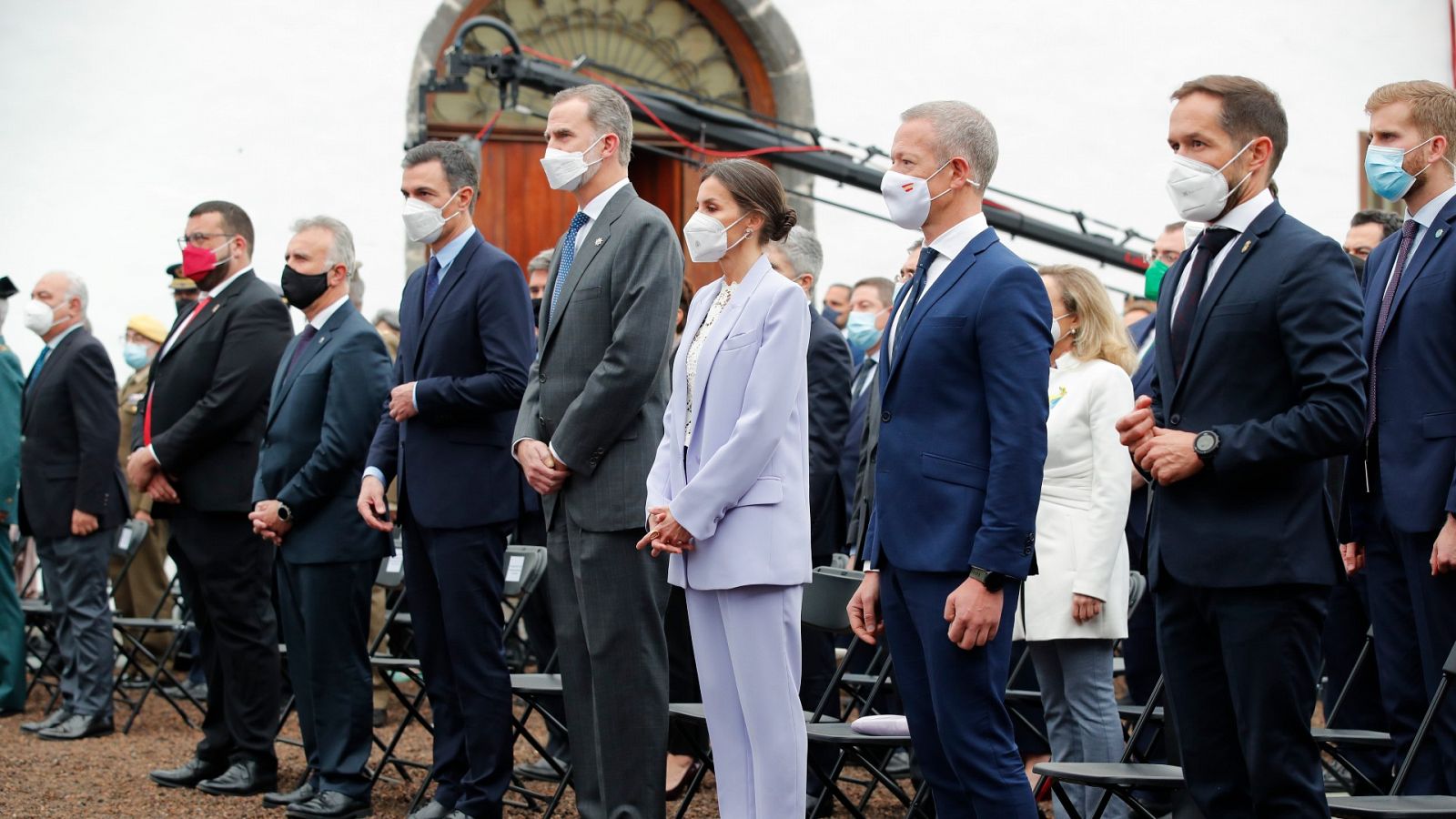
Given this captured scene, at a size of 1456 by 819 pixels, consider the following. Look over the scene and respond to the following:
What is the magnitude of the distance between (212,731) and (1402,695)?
4.30 m

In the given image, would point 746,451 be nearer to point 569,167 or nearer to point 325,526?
point 569,167

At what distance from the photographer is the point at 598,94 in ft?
15.7

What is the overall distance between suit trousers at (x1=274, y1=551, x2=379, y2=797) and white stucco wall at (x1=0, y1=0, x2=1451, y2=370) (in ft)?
19.7

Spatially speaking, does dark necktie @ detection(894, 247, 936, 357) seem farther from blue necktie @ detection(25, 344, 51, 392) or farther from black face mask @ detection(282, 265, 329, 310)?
blue necktie @ detection(25, 344, 51, 392)

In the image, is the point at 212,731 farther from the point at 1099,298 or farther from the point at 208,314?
the point at 1099,298

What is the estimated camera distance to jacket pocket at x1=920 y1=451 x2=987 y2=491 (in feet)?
11.5

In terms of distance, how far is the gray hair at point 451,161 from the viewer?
214 inches

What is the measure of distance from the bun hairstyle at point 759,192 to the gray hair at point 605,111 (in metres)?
0.57

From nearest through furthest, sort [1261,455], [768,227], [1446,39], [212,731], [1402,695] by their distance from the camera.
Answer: [1261,455], [768,227], [1402,695], [212,731], [1446,39]

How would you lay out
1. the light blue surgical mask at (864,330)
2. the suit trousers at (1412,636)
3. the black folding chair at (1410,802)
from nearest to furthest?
the black folding chair at (1410,802) < the suit trousers at (1412,636) < the light blue surgical mask at (864,330)

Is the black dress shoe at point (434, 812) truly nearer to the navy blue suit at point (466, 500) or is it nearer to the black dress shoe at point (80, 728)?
the navy blue suit at point (466, 500)

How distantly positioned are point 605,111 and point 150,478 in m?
2.67

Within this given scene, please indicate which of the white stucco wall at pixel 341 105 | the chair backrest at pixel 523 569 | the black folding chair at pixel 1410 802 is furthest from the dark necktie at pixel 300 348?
the white stucco wall at pixel 341 105

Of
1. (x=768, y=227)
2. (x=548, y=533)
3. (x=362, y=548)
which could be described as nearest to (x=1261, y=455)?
(x=768, y=227)
